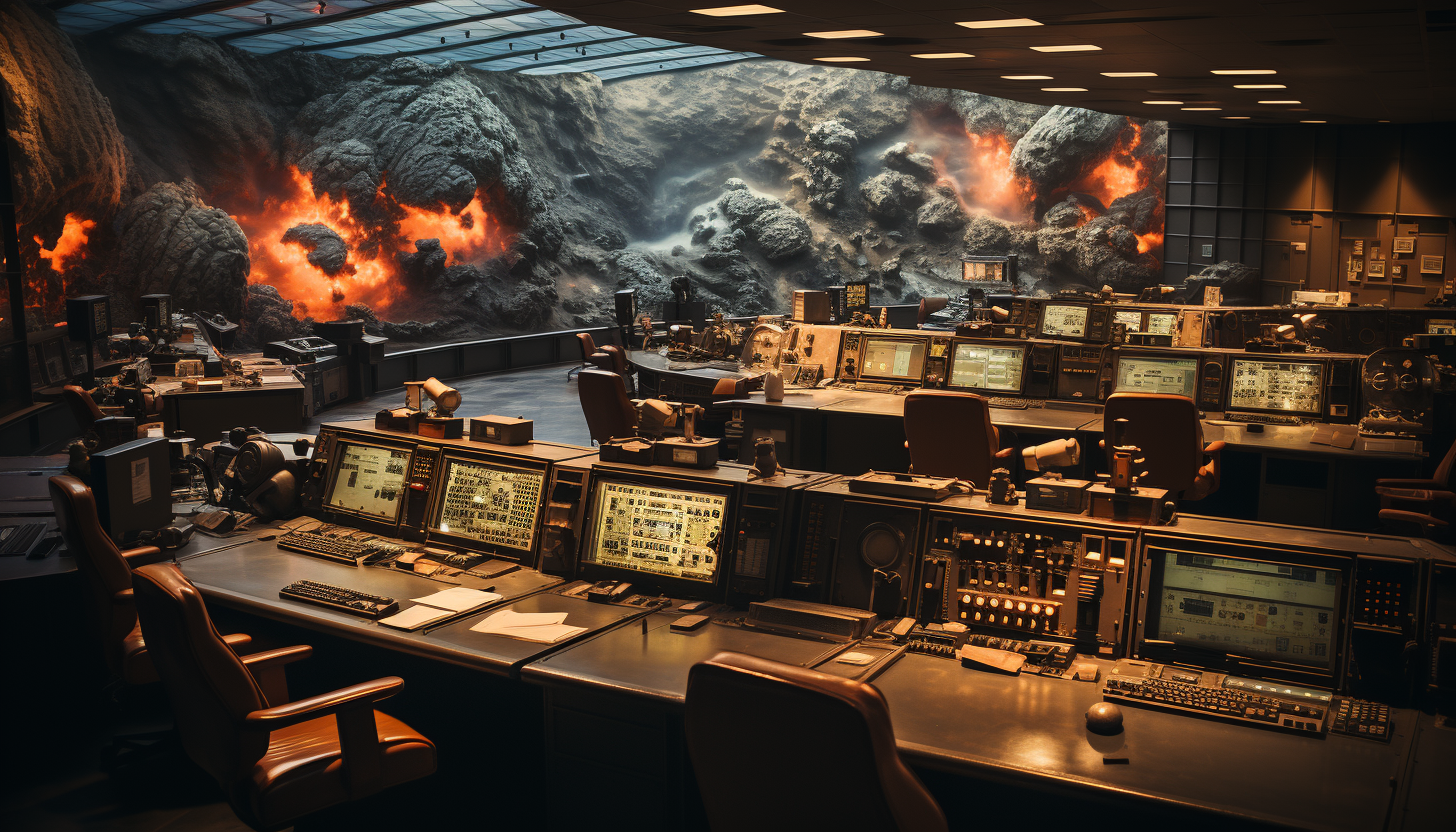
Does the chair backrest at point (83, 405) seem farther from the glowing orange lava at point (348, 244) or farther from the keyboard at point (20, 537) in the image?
the glowing orange lava at point (348, 244)

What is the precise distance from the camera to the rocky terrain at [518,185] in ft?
55.9

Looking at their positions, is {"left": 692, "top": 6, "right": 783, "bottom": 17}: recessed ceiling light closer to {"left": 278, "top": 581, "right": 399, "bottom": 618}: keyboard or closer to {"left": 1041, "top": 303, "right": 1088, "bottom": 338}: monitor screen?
{"left": 278, "top": 581, "right": 399, "bottom": 618}: keyboard

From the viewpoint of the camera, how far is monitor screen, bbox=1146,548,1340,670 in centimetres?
277

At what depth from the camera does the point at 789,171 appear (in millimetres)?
32812

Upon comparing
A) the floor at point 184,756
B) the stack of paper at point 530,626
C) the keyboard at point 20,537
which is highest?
the keyboard at point 20,537

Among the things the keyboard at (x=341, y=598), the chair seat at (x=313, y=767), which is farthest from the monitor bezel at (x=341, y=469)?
the chair seat at (x=313, y=767)

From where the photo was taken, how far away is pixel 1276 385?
6832 millimetres

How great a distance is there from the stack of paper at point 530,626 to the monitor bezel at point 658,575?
36cm

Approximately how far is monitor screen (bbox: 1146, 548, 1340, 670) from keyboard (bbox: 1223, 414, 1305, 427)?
4.41 metres

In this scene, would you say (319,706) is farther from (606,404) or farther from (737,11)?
(737,11)

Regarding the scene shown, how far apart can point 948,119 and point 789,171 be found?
5.70 metres

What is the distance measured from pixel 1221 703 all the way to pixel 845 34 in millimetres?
5488

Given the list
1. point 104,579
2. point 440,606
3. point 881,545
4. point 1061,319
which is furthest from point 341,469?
point 1061,319

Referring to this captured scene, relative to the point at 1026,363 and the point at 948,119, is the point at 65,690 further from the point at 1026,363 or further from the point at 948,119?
the point at 948,119
